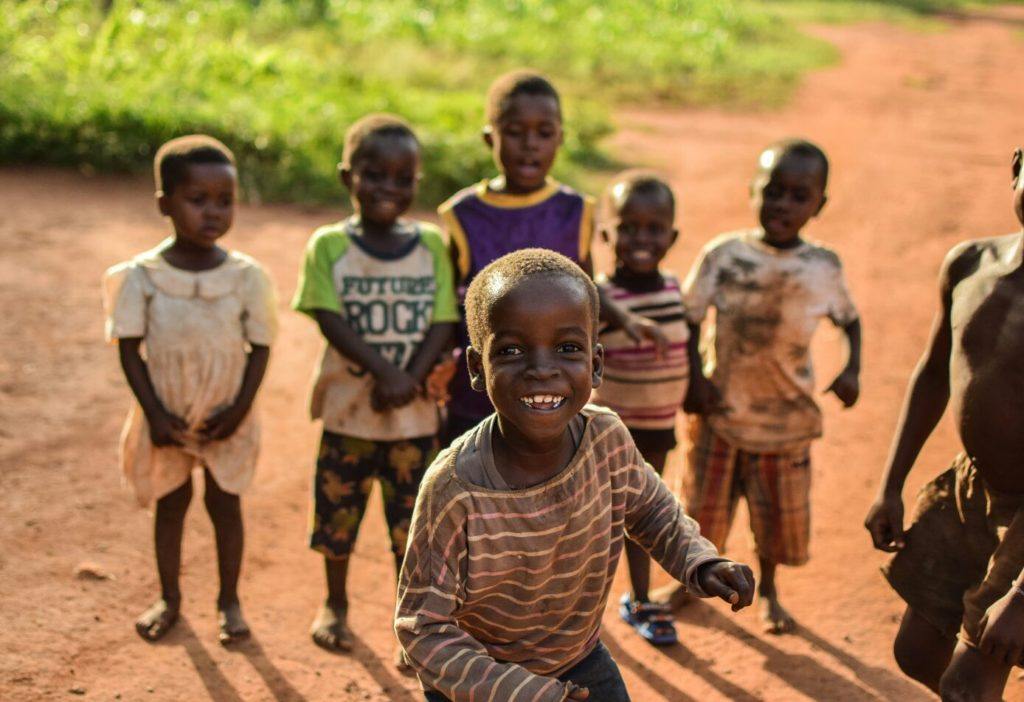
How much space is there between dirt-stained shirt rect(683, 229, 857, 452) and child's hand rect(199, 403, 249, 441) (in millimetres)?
1512

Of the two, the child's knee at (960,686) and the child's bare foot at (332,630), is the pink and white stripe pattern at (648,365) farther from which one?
the child's knee at (960,686)

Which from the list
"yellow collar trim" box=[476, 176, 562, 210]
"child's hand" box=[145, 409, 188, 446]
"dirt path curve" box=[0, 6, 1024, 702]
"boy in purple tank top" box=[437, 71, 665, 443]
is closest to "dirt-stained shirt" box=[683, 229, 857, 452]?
"boy in purple tank top" box=[437, 71, 665, 443]

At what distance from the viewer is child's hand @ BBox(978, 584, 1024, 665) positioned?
254 cm

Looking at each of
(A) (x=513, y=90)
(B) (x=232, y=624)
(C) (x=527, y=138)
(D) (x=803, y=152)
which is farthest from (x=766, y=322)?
(B) (x=232, y=624)

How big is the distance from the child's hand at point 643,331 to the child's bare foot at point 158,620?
5.75 ft

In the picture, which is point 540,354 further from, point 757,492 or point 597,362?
point 757,492

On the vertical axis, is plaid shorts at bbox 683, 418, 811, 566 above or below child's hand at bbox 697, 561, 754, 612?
below

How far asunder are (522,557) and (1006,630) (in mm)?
1095

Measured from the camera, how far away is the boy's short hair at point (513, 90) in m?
3.88

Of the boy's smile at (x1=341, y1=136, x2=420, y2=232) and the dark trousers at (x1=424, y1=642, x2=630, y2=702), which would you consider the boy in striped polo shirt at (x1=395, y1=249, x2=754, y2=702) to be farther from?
the boy's smile at (x1=341, y1=136, x2=420, y2=232)

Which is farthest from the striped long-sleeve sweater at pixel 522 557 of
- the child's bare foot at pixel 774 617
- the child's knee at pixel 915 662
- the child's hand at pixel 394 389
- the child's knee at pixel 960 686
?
the child's bare foot at pixel 774 617

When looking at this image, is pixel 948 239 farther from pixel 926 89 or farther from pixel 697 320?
pixel 926 89

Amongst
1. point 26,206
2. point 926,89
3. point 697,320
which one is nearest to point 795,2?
point 926,89

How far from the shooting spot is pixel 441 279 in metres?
3.81
